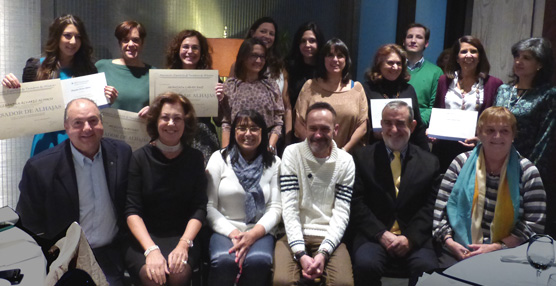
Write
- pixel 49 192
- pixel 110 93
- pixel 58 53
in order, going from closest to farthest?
pixel 49 192, pixel 110 93, pixel 58 53

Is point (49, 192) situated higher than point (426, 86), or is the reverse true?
point (426, 86)

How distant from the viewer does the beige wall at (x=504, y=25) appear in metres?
5.06

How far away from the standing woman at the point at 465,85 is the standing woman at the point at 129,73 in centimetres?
224

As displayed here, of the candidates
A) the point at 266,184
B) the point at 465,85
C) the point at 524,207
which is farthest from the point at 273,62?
the point at 524,207

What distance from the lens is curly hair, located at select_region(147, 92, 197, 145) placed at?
339 centimetres

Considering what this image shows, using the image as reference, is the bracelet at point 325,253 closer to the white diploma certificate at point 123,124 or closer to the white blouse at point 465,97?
the white diploma certificate at point 123,124

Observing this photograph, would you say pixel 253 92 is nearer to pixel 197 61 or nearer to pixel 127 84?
pixel 197 61

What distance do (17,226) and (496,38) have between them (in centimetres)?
513

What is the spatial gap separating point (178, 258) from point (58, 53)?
5.56 ft

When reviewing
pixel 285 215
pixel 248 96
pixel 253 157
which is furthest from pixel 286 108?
pixel 285 215

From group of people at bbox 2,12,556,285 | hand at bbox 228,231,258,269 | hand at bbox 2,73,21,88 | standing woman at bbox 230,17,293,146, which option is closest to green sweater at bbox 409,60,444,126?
group of people at bbox 2,12,556,285

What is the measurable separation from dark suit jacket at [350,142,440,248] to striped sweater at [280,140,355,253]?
4.8 inches

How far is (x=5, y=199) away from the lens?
4457 millimetres

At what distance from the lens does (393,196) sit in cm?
353
